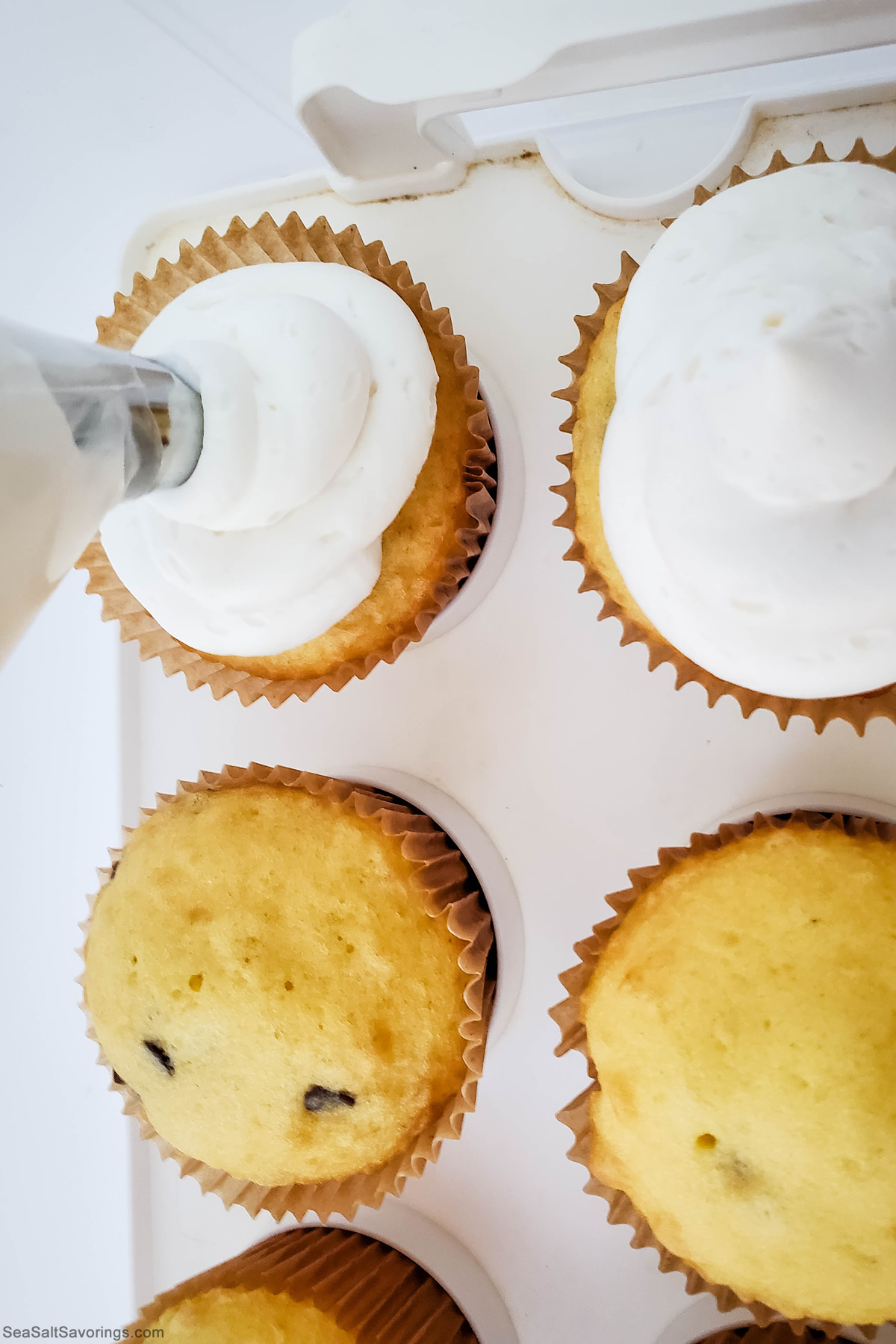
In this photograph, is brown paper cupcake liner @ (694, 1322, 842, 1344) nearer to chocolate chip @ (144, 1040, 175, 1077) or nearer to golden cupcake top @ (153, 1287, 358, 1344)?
golden cupcake top @ (153, 1287, 358, 1344)

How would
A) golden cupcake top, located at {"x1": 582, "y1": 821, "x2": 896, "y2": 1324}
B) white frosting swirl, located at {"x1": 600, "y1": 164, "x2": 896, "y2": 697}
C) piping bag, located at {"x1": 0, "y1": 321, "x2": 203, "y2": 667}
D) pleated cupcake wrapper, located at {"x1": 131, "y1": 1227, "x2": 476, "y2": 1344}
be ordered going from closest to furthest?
piping bag, located at {"x1": 0, "y1": 321, "x2": 203, "y2": 667} → white frosting swirl, located at {"x1": 600, "y1": 164, "x2": 896, "y2": 697} → golden cupcake top, located at {"x1": 582, "y1": 821, "x2": 896, "y2": 1324} → pleated cupcake wrapper, located at {"x1": 131, "y1": 1227, "x2": 476, "y2": 1344}

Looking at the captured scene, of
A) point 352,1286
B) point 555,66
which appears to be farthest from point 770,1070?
point 555,66

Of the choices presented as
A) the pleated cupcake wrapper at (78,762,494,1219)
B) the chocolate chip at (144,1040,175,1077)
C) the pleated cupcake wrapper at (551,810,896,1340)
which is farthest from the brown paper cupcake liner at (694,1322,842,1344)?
the chocolate chip at (144,1040,175,1077)

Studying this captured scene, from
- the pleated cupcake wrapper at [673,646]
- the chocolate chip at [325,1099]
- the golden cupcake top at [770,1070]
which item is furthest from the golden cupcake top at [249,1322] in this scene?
the pleated cupcake wrapper at [673,646]

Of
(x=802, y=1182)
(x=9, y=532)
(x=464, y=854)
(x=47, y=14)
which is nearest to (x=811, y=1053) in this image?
(x=802, y=1182)

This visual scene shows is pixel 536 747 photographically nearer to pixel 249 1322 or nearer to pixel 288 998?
pixel 288 998

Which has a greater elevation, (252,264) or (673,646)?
(252,264)

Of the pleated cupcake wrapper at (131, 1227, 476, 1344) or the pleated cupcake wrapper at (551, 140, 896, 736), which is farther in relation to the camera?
the pleated cupcake wrapper at (131, 1227, 476, 1344)
